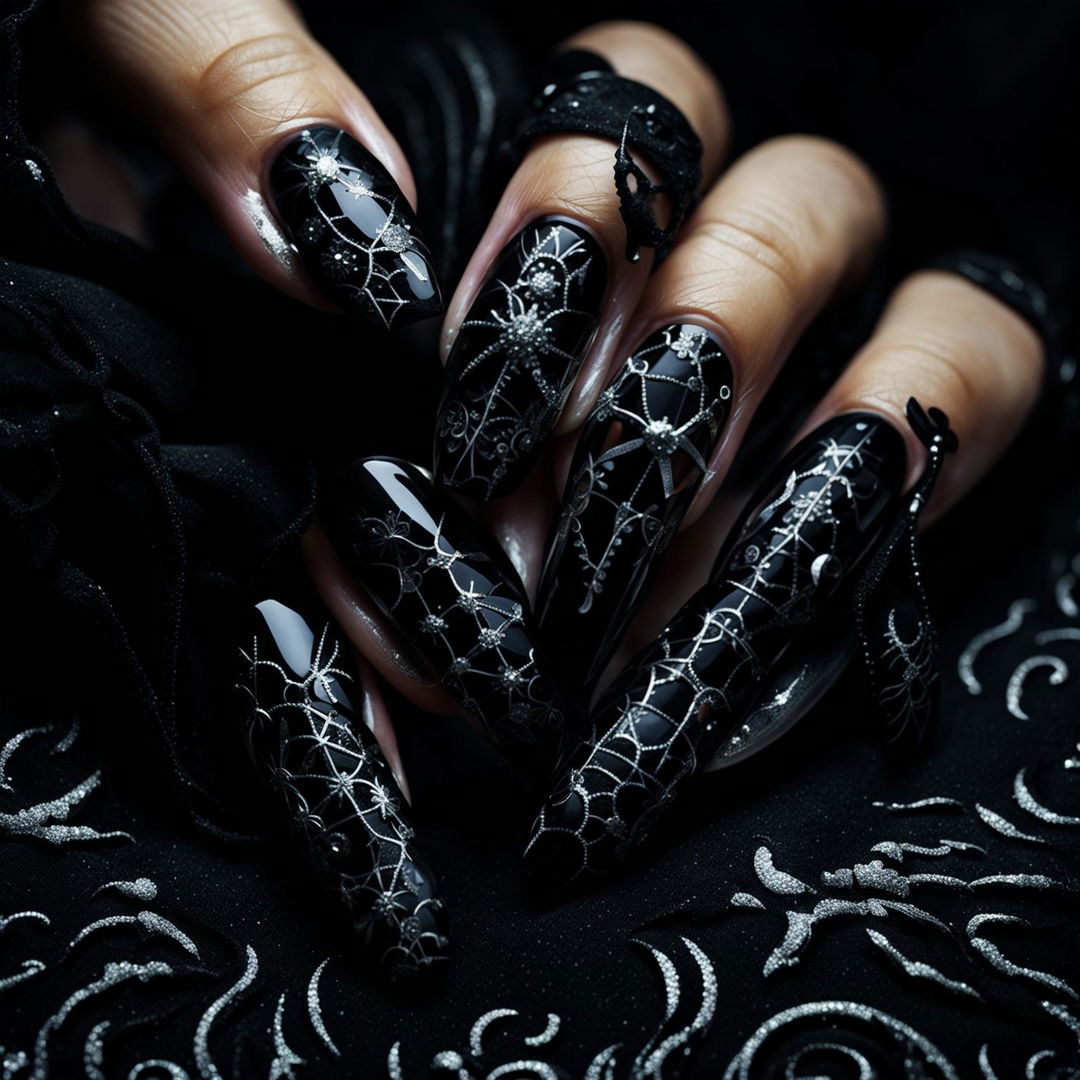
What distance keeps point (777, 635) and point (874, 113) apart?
578 millimetres

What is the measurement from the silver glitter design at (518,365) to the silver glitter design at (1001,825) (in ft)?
1.09

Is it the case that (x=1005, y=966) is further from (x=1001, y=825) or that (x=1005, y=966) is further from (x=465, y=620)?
(x=465, y=620)

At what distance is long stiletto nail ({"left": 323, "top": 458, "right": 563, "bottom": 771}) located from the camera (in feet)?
2.00

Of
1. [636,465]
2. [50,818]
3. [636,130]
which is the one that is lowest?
[50,818]

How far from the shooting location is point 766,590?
63cm

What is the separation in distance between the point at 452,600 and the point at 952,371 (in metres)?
0.38

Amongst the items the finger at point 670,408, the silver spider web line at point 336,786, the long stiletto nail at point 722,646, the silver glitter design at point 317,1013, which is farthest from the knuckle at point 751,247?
the silver glitter design at point 317,1013

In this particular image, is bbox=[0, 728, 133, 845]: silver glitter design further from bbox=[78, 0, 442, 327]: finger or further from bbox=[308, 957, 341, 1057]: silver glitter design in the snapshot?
bbox=[78, 0, 442, 327]: finger

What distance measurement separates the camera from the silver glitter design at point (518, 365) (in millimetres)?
615

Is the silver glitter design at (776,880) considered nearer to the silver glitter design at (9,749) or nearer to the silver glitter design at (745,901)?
the silver glitter design at (745,901)

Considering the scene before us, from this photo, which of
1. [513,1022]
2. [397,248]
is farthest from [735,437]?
[513,1022]

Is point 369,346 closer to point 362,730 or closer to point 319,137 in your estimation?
point 319,137

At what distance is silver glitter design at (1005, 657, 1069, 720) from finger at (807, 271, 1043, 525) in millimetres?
115

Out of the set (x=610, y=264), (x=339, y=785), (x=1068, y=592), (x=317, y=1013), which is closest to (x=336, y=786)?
(x=339, y=785)
